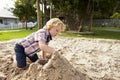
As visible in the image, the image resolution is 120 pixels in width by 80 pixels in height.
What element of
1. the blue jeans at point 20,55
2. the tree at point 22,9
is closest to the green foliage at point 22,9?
the tree at point 22,9

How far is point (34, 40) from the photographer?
4.36 metres

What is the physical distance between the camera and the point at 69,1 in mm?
19984

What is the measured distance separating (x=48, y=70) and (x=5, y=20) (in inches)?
1666

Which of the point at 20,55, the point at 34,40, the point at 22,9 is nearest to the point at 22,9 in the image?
the point at 22,9

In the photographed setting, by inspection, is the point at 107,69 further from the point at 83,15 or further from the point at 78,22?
the point at 78,22

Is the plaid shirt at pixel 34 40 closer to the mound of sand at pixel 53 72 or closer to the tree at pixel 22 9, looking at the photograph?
the mound of sand at pixel 53 72

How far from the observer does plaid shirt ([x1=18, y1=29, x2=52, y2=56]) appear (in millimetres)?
4199

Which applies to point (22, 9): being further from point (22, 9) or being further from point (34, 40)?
point (34, 40)

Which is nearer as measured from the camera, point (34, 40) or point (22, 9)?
point (34, 40)

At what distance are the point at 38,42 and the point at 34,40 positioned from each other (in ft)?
0.36

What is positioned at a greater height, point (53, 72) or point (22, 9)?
point (53, 72)

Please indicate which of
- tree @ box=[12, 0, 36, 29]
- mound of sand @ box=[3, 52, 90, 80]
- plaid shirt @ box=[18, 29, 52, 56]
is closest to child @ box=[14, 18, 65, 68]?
plaid shirt @ box=[18, 29, 52, 56]

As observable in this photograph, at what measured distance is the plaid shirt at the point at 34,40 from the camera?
420 centimetres

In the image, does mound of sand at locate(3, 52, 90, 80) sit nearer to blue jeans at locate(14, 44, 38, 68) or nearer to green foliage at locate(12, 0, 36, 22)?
blue jeans at locate(14, 44, 38, 68)
